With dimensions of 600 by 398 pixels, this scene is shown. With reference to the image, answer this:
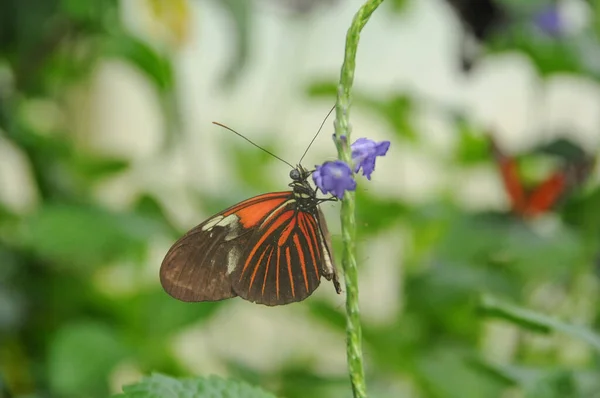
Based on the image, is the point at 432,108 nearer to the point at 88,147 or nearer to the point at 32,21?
the point at 32,21

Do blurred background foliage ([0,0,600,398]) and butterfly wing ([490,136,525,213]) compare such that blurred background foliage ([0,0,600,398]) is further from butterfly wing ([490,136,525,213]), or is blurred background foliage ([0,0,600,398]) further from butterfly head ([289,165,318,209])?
butterfly head ([289,165,318,209])

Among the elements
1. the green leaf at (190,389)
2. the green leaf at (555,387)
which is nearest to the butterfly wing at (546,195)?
the green leaf at (555,387)

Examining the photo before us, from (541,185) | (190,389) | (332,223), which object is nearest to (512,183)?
(541,185)

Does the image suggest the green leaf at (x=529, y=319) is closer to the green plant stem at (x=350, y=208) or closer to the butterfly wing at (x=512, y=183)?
the green plant stem at (x=350, y=208)

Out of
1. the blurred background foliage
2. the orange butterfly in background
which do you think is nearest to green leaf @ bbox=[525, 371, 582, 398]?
the blurred background foliage

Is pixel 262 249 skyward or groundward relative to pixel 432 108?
groundward

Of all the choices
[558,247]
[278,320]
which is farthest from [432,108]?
[278,320]
